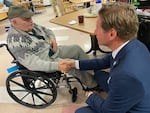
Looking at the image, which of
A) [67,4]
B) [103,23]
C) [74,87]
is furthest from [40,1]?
[103,23]

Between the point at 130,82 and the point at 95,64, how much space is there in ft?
2.43

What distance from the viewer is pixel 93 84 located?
2164 millimetres

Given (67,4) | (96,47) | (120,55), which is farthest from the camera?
(67,4)

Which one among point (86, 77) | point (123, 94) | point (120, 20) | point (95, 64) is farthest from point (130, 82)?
point (86, 77)

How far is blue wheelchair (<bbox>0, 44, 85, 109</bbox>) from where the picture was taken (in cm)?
211

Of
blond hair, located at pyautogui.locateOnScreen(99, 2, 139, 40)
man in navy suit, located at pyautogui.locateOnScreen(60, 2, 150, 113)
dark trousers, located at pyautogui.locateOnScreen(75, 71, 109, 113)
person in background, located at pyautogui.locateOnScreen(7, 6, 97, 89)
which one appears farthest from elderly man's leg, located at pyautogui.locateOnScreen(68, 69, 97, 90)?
blond hair, located at pyautogui.locateOnScreen(99, 2, 139, 40)

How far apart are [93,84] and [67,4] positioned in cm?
299

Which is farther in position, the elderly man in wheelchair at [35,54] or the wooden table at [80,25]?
the wooden table at [80,25]

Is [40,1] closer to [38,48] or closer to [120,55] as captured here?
[38,48]

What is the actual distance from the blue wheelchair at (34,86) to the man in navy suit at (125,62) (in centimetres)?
86

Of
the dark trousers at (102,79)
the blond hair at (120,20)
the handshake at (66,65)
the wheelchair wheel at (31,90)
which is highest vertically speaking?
the blond hair at (120,20)

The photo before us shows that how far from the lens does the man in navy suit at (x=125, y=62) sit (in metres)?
1.17

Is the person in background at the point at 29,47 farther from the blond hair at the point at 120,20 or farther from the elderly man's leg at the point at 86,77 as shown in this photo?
the blond hair at the point at 120,20

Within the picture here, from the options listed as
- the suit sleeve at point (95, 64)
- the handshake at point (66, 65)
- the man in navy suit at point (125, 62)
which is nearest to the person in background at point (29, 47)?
the handshake at point (66, 65)
